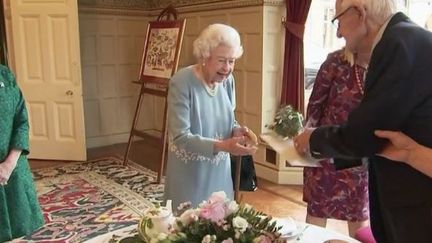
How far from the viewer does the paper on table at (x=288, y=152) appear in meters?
1.53

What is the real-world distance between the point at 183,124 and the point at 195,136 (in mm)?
77

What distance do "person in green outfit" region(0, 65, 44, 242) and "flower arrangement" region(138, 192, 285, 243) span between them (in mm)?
1189

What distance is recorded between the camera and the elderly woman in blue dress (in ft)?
6.06

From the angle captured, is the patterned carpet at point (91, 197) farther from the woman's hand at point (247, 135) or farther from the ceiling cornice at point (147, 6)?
the ceiling cornice at point (147, 6)

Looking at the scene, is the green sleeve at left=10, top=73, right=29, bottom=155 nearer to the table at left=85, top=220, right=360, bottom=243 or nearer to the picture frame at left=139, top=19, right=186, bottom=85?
the table at left=85, top=220, right=360, bottom=243

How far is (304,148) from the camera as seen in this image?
1.44 meters

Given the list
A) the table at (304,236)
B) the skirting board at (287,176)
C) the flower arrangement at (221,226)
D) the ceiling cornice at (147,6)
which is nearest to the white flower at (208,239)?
the flower arrangement at (221,226)

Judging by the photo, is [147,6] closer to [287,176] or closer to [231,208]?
[287,176]

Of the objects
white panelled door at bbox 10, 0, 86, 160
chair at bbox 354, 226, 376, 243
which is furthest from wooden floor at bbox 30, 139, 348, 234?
chair at bbox 354, 226, 376, 243

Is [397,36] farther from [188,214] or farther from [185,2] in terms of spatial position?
[185,2]

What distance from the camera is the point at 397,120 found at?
3.59ft

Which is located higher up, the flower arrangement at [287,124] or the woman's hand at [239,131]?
the flower arrangement at [287,124]

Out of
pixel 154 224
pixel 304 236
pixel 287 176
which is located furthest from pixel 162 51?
pixel 154 224

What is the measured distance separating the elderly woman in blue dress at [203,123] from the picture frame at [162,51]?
6.98 feet
